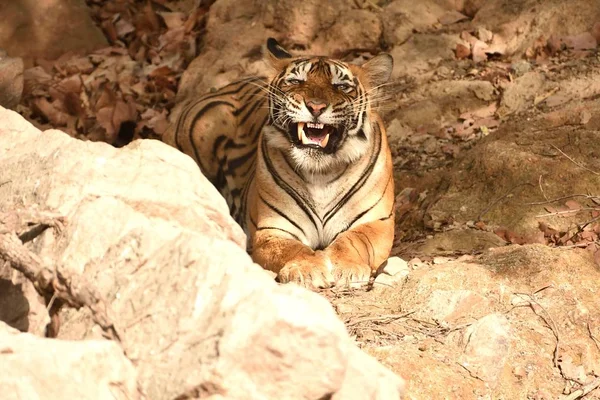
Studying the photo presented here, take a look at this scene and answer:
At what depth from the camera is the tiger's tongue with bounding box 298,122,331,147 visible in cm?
564

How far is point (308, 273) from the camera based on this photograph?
16.8ft

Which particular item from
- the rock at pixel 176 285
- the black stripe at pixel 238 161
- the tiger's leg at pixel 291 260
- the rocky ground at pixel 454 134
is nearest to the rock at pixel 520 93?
the rocky ground at pixel 454 134

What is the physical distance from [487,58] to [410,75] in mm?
635

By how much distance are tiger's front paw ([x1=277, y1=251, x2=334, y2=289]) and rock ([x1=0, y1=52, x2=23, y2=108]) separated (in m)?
2.44

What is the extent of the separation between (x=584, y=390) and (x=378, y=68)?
2644 mm

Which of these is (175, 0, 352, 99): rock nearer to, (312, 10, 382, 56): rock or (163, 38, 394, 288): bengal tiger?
(312, 10, 382, 56): rock

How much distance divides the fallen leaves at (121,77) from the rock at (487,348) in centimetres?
489

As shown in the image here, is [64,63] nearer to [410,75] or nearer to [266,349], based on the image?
[410,75]

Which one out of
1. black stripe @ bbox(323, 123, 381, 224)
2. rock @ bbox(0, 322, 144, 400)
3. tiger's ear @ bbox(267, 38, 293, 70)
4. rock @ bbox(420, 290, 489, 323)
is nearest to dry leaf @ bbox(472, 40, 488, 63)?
tiger's ear @ bbox(267, 38, 293, 70)

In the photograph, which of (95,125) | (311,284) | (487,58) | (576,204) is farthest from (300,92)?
(95,125)

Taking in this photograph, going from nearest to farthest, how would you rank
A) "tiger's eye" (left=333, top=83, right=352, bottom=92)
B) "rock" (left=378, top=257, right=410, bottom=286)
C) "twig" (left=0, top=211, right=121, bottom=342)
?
"twig" (left=0, top=211, right=121, bottom=342)
"rock" (left=378, top=257, right=410, bottom=286)
"tiger's eye" (left=333, top=83, right=352, bottom=92)

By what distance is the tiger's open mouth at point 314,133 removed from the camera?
5.64 metres

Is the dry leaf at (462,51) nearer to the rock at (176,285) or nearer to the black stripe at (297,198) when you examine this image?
the black stripe at (297,198)

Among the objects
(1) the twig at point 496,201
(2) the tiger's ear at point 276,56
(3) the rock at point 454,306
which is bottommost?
(1) the twig at point 496,201
